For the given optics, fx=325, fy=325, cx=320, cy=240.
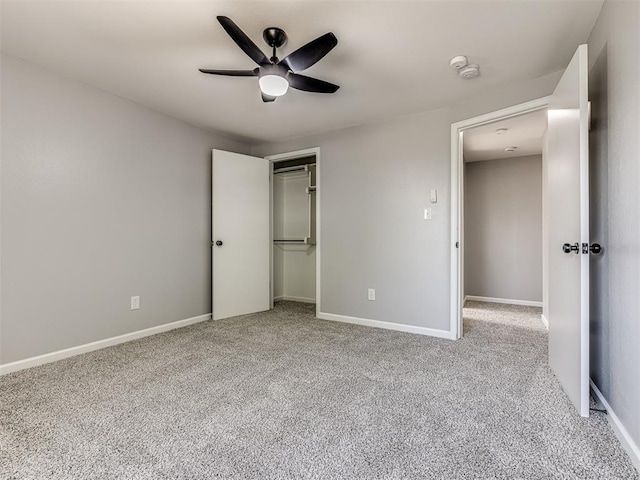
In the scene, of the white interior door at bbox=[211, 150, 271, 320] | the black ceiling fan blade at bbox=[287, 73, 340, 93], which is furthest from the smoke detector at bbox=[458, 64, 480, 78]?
the white interior door at bbox=[211, 150, 271, 320]

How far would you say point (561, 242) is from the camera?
1.98 metres

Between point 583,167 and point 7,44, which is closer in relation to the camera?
point 583,167

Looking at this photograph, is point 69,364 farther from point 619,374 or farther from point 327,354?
point 619,374

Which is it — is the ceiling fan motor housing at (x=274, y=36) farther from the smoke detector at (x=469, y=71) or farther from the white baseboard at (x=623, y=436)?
the white baseboard at (x=623, y=436)

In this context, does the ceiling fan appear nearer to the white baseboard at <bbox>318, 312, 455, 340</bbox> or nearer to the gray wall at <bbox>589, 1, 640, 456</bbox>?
the gray wall at <bbox>589, 1, 640, 456</bbox>

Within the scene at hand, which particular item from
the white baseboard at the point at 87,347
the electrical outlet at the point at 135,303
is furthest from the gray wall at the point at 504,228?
the electrical outlet at the point at 135,303

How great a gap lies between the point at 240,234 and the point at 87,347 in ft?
6.01

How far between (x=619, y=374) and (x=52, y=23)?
3.52 meters

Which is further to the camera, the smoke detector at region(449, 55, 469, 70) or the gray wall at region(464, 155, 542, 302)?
the gray wall at region(464, 155, 542, 302)

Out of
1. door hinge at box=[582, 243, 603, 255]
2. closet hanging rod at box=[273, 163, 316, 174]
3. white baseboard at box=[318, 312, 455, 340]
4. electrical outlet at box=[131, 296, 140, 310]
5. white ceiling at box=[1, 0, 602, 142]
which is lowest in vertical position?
white baseboard at box=[318, 312, 455, 340]

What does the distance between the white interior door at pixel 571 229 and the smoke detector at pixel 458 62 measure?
1.99 ft

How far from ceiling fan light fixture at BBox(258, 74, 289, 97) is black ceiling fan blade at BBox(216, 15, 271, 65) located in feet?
0.27

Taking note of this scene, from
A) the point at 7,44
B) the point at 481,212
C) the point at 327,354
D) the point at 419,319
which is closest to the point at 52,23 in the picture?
the point at 7,44

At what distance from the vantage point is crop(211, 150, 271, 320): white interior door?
3701 millimetres
